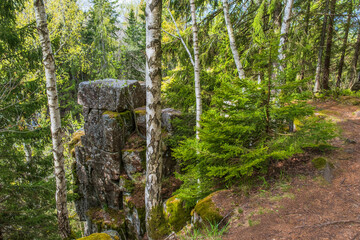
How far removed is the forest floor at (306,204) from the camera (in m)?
2.45

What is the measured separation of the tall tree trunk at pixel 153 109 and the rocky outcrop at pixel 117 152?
3.76 m

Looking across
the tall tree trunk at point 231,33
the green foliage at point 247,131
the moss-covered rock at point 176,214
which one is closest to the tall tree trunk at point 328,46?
the tall tree trunk at point 231,33

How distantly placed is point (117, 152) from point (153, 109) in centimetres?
547

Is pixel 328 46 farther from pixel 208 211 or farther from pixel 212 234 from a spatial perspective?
pixel 212 234

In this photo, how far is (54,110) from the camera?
194 inches

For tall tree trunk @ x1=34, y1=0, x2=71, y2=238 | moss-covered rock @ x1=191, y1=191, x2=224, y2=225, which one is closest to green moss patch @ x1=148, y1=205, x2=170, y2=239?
moss-covered rock @ x1=191, y1=191, x2=224, y2=225

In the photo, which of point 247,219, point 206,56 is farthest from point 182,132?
point 247,219

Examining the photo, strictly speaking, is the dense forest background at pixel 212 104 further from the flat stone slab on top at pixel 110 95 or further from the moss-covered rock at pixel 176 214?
the flat stone slab on top at pixel 110 95

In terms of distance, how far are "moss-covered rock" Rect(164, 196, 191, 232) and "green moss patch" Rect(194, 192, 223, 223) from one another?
54.4 inches

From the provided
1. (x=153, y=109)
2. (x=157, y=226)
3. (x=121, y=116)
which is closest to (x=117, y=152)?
(x=121, y=116)

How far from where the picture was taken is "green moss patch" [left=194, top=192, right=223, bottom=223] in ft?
10.4

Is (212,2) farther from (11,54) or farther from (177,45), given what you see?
(11,54)

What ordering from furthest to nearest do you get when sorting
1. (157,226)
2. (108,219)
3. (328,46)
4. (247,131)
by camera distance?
(108,219), (328,46), (157,226), (247,131)

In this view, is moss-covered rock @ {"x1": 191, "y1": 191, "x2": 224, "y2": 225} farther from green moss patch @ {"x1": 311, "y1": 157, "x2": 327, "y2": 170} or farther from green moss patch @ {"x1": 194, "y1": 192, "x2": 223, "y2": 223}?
green moss patch @ {"x1": 311, "y1": 157, "x2": 327, "y2": 170}
